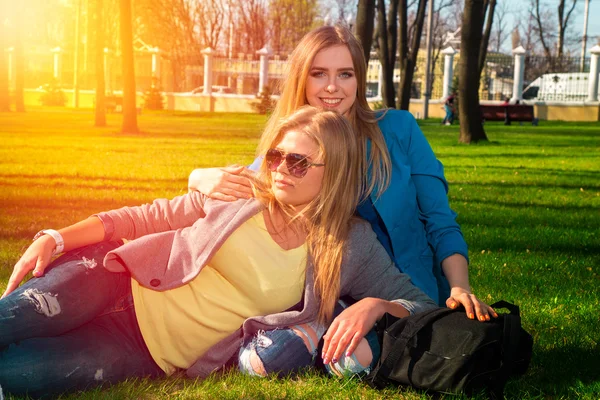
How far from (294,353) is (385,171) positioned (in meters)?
0.96

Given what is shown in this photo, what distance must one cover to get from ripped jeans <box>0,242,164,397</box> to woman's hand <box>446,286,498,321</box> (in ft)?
4.16

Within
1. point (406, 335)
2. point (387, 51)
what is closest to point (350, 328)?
point (406, 335)

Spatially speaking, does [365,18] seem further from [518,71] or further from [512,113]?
[518,71]

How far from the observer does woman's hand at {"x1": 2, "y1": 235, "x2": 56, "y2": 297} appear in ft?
11.4

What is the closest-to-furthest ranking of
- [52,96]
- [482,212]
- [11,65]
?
[482,212], [52,96], [11,65]

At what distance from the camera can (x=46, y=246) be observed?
11.5 ft

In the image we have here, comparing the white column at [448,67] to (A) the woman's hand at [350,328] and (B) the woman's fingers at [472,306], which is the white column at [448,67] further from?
(A) the woman's hand at [350,328]

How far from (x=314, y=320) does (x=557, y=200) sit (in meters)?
8.08

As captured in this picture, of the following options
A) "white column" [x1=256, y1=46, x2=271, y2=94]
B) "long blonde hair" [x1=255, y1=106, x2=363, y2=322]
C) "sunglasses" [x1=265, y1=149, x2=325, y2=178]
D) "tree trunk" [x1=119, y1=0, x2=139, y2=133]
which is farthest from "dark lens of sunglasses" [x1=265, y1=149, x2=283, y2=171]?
"white column" [x1=256, y1=46, x2=271, y2=94]

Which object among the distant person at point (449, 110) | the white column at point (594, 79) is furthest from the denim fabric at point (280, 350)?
the white column at point (594, 79)

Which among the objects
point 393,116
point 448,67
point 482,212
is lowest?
point 482,212

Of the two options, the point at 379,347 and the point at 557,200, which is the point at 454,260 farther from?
the point at 557,200

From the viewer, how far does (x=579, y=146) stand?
21.3 m

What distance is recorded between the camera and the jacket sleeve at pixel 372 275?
361 cm
